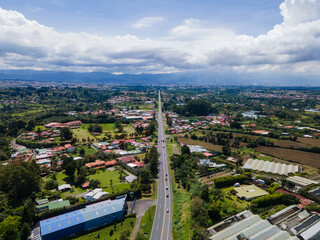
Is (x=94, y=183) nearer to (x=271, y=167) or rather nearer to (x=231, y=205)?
(x=231, y=205)

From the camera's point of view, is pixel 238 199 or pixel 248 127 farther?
pixel 248 127

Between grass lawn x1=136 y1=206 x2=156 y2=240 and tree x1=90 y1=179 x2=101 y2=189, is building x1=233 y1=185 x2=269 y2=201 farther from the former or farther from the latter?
tree x1=90 y1=179 x2=101 y2=189

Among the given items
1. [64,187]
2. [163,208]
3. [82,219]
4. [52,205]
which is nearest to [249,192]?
[163,208]

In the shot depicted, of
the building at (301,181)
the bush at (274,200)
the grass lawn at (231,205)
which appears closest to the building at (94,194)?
the grass lawn at (231,205)

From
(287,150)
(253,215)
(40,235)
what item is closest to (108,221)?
(40,235)

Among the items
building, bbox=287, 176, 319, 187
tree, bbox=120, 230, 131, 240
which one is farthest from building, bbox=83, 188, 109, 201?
building, bbox=287, 176, 319, 187

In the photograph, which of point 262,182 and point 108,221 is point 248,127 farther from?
point 108,221
